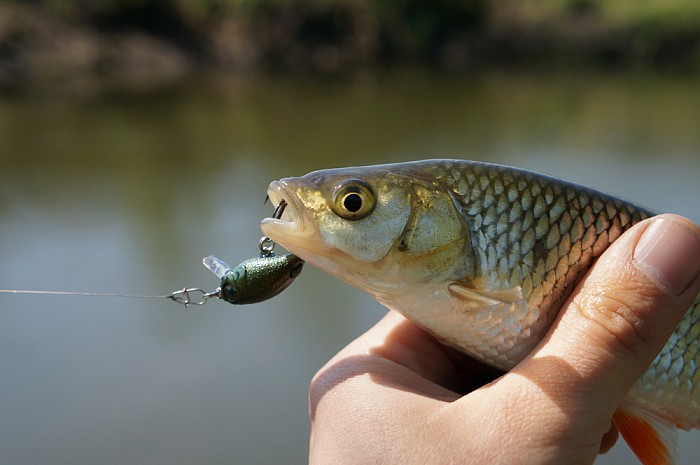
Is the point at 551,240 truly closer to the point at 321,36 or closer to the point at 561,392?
the point at 561,392

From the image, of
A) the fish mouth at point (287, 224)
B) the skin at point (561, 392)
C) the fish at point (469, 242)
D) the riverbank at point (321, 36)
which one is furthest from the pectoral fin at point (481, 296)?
the riverbank at point (321, 36)

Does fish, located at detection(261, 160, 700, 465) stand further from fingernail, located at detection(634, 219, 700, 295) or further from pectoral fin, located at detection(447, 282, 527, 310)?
fingernail, located at detection(634, 219, 700, 295)

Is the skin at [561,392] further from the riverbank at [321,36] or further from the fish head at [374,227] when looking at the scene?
the riverbank at [321,36]

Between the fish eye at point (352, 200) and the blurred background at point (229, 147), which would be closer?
the fish eye at point (352, 200)

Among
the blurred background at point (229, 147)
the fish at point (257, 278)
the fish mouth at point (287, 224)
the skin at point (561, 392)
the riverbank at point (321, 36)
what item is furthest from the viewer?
the riverbank at point (321, 36)

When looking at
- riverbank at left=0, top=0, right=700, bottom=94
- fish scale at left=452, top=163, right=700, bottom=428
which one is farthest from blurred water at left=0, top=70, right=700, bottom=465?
riverbank at left=0, top=0, right=700, bottom=94

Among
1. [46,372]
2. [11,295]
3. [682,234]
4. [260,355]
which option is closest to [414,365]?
[682,234]
